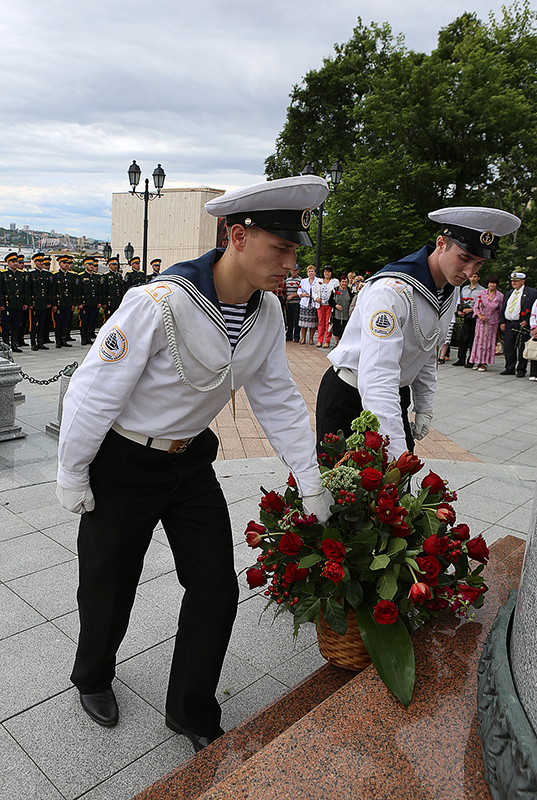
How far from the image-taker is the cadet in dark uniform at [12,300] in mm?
12930

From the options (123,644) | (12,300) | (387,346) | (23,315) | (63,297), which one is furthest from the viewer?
(63,297)

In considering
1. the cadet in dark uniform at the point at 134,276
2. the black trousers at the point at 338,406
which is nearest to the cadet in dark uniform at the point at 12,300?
the cadet in dark uniform at the point at 134,276

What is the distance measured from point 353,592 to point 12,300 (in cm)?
1234

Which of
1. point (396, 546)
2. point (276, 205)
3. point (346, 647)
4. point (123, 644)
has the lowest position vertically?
point (123, 644)

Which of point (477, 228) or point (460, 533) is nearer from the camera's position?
point (460, 533)

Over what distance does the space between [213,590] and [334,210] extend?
894 inches

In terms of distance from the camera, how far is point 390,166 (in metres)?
22.2

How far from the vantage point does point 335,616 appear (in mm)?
2188

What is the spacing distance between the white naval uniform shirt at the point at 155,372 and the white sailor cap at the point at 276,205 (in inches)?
11.8

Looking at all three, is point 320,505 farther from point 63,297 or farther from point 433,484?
point 63,297

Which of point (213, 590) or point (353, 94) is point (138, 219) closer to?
point (353, 94)

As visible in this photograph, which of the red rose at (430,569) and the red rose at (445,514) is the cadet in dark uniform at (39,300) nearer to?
the red rose at (445,514)

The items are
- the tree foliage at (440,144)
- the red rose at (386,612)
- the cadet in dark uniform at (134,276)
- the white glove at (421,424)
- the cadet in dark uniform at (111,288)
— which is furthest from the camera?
the tree foliage at (440,144)

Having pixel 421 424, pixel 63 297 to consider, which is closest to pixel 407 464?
pixel 421 424
